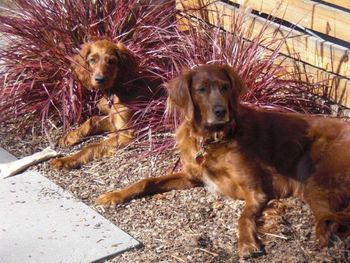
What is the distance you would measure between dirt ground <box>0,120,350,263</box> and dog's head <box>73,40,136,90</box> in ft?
2.18

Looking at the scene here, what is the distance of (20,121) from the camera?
6180mm

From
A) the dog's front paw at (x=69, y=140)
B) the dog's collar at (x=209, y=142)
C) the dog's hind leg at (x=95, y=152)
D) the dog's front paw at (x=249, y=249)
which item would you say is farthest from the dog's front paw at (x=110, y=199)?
the dog's front paw at (x=69, y=140)

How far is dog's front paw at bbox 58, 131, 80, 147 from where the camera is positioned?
5828 mm

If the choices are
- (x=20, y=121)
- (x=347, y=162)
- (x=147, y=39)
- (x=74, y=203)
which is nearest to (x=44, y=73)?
(x=20, y=121)

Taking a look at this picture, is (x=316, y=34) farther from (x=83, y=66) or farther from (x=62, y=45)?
(x=62, y=45)

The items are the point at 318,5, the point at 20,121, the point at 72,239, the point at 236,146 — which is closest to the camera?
the point at 72,239

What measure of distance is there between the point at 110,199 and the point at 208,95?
0.95 m

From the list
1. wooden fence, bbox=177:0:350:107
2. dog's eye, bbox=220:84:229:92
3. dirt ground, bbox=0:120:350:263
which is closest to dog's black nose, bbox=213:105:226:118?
dog's eye, bbox=220:84:229:92

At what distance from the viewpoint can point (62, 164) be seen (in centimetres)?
533

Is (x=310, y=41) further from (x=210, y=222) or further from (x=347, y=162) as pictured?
(x=210, y=222)

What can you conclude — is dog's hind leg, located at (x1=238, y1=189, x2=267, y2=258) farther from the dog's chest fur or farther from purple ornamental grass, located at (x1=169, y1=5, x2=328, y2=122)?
purple ornamental grass, located at (x1=169, y1=5, x2=328, y2=122)

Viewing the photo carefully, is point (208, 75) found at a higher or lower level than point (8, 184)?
higher

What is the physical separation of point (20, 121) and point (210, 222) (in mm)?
2427

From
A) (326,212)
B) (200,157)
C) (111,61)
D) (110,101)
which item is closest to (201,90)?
(200,157)
